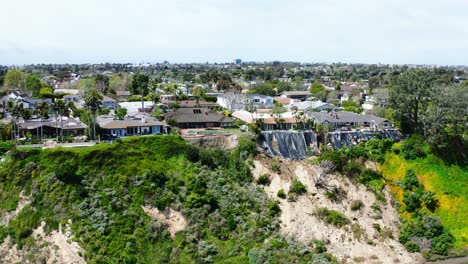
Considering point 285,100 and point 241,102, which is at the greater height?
point 241,102

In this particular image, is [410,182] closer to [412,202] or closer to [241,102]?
[412,202]

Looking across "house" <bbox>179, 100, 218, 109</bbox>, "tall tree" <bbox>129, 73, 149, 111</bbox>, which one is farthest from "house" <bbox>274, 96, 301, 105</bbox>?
"tall tree" <bbox>129, 73, 149, 111</bbox>

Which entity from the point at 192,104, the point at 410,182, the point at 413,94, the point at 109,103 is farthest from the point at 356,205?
the point at 109,103

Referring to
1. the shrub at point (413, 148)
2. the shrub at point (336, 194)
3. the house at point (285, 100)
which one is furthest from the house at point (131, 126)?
the house at point (285, 100)

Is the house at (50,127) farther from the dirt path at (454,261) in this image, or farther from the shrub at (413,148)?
the dirt path at (454,261)

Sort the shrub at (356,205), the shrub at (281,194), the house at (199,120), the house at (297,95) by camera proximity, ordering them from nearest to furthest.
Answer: the shrub at (281,194) → the shrub at (356,205) → the house at (199,120) → the house at (297,95)

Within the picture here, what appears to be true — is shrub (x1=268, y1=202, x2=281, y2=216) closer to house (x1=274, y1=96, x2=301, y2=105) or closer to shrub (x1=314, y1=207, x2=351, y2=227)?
shrub (x1=314, y1=207, x2=351, y2=227)
